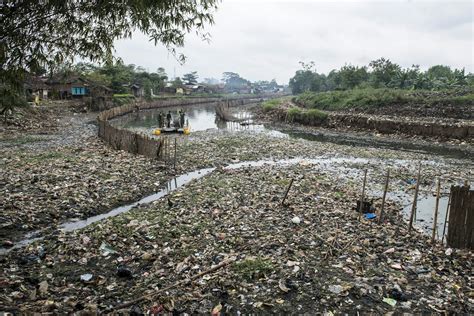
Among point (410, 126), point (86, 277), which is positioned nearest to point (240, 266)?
point (86, 277)

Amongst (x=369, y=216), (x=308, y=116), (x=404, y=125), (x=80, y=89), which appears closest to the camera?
(x=369, y=216)

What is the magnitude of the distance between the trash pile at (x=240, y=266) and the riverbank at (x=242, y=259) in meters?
0.02

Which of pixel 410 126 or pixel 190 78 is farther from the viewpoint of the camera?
pixel 190 78

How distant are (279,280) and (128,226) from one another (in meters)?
3.80

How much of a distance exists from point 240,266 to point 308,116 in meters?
30.2

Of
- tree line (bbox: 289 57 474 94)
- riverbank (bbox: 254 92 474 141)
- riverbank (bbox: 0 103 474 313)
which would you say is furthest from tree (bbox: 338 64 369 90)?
riverbank (bbox: 0 103 474 313)

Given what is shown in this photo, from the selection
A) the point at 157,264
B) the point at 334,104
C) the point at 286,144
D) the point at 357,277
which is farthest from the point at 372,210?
the point at 334,104

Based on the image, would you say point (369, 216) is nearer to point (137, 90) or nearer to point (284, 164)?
point (284, 164)

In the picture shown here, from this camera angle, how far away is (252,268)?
5.83m

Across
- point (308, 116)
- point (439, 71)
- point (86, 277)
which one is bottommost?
point (86, 277)

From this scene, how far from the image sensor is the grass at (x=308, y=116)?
33444 mm

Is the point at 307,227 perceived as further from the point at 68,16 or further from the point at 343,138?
the point at 343,138

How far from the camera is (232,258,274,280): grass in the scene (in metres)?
5.70

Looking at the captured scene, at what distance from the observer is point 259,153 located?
1842cm
